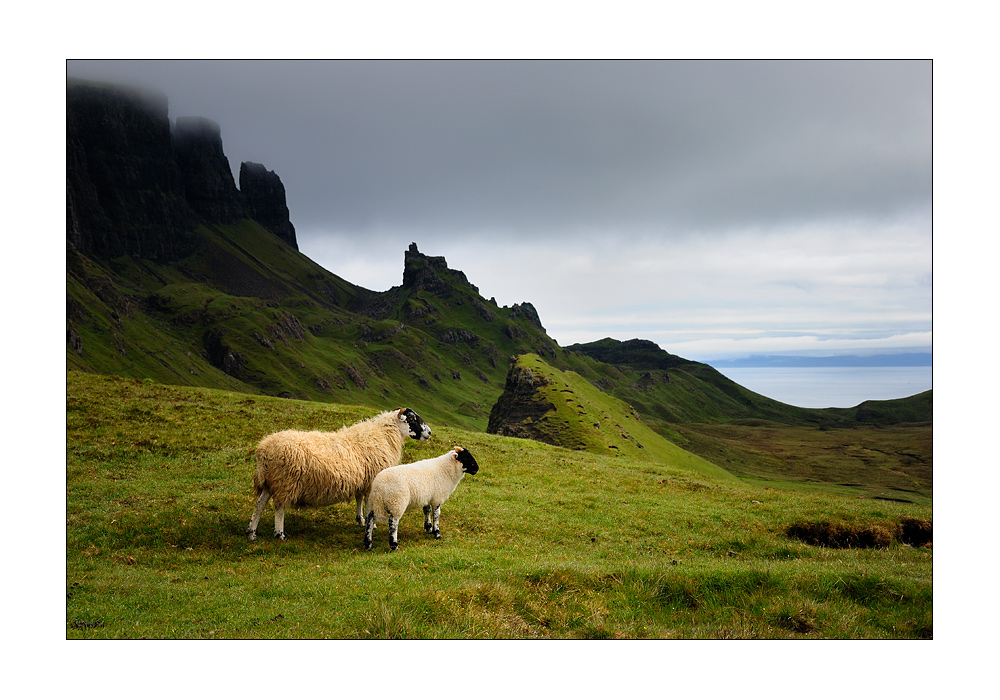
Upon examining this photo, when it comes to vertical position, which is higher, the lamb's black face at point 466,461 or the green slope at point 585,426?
the lamb's black face at point 466,461

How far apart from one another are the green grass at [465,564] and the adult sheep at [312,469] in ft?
3.67

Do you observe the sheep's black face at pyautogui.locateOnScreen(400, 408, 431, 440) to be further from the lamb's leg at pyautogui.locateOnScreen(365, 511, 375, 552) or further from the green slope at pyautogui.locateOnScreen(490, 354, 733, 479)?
the green slope at pyautogui.locateOnScreen(490, 354, 733, 479)

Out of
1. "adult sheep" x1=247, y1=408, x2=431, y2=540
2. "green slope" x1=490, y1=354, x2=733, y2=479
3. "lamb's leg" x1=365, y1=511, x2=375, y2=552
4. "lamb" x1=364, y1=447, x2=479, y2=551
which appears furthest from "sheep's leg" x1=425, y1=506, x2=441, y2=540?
"green slope" x1=490, y1=354, x2=733, y2=479

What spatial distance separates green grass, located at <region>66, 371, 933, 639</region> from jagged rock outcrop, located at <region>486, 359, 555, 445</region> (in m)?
43.4

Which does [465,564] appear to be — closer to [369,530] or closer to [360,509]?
[369,530]

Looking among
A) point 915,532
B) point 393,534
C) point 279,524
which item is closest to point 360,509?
point 279,524

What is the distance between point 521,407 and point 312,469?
2318 inches

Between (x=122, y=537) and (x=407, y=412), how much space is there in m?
8.37

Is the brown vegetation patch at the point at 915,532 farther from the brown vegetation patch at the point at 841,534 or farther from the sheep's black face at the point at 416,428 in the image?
the sheep's black face at the point at 416,428

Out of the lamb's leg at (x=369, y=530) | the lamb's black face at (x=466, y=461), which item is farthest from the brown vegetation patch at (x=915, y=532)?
the lamb's leg at (x=369, y=530)

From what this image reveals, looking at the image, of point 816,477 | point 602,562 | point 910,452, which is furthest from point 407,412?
point 910,452

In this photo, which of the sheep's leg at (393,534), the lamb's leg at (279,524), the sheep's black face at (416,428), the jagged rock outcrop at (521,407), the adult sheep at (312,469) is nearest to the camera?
the sheep's leg at (393,534)

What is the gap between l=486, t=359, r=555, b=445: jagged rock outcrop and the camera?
65.9 metres

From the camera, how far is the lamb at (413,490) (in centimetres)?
1358
